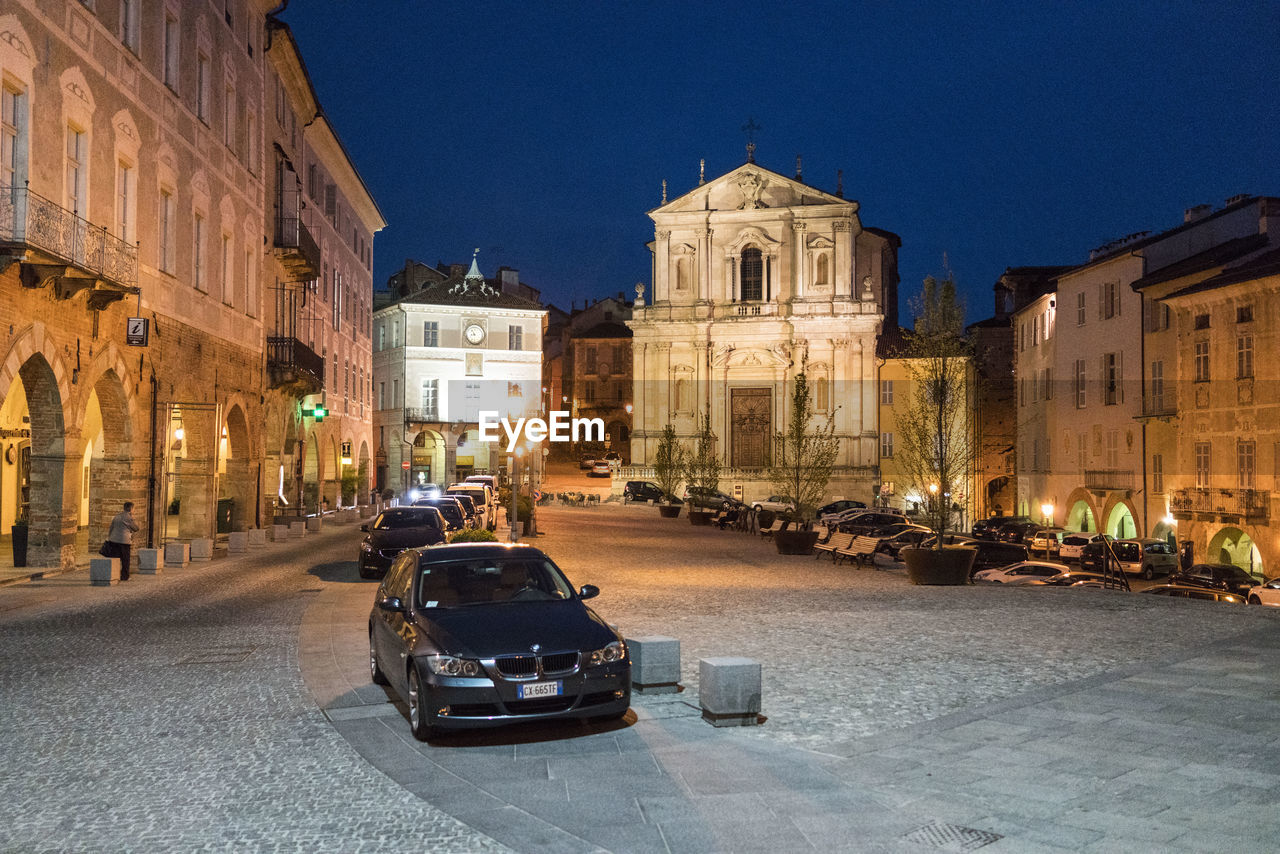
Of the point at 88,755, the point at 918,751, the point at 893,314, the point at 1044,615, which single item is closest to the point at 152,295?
the point at 88,755

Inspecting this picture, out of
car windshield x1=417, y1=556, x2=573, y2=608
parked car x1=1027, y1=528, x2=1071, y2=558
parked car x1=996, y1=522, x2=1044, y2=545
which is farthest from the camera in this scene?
parked car x1=996, y1=522, x2=1044, y2=545

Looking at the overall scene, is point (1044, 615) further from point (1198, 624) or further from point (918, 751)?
point (918, 751)

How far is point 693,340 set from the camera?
6600 centimetres

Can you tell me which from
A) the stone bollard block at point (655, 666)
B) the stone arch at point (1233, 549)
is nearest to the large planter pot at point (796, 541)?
the stone arch at point (1233, 549)

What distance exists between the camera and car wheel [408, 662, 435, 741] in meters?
7.87

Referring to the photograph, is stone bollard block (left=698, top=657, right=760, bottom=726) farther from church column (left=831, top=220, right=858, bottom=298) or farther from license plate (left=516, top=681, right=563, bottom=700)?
church column (left=831, top=220, right=858, bottom=298)

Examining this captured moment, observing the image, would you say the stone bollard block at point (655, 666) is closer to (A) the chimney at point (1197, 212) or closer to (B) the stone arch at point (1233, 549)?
(B) the stone arch at point (1233, 549)

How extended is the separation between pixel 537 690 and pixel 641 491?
53.4 m

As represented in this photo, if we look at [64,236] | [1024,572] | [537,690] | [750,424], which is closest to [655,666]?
[537,690]

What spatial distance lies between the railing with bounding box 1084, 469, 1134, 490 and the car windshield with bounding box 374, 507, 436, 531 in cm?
2970

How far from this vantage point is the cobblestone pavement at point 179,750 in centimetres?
605

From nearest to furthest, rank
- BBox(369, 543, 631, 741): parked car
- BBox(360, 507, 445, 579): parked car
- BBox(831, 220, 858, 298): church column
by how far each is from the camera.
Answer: BBox(369, 543, 631, 741): parked car, BBox(360, 507, 445, 579): parked car, BBox(831, 220, 858, 298): church column

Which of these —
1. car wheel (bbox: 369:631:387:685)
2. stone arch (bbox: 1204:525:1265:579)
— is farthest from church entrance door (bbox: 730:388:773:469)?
car wheel (bbox: 369:631:387:685)

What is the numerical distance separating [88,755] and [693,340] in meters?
59.2
